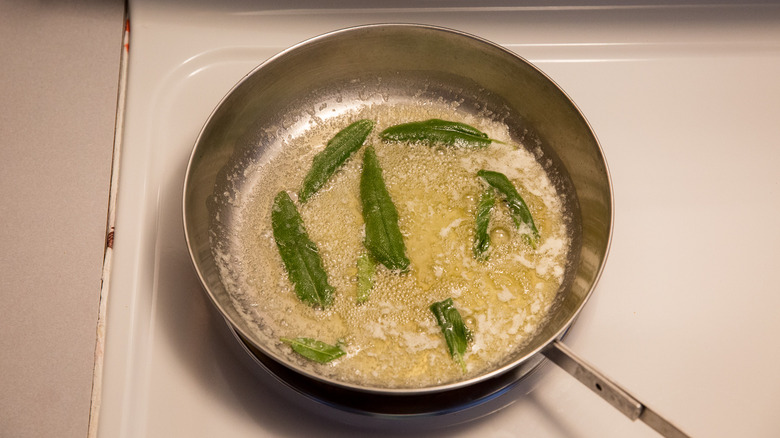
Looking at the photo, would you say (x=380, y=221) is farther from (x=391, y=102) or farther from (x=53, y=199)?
(x=53, y=199)

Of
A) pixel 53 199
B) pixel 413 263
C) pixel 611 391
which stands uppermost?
pixel 53 199

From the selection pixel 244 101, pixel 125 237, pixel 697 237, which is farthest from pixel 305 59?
pixel 697 237

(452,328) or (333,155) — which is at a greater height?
(333,155)

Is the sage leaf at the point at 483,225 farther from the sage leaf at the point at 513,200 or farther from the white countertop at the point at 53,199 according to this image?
the white countertop at the point at 53,199

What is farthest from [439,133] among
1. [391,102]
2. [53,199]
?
[53,199]

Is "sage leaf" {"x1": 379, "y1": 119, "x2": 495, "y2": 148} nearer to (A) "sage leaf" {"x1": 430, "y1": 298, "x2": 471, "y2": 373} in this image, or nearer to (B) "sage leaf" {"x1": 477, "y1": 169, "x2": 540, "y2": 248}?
(B) "sage leaf" {"x1": 477, "y1": 169, "x2": 540, "y2": 248}

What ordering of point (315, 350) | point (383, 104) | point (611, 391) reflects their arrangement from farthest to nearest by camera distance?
point (383, 104), point (315, 350), point (611, 391)

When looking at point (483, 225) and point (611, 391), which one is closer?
point (611, 391)
